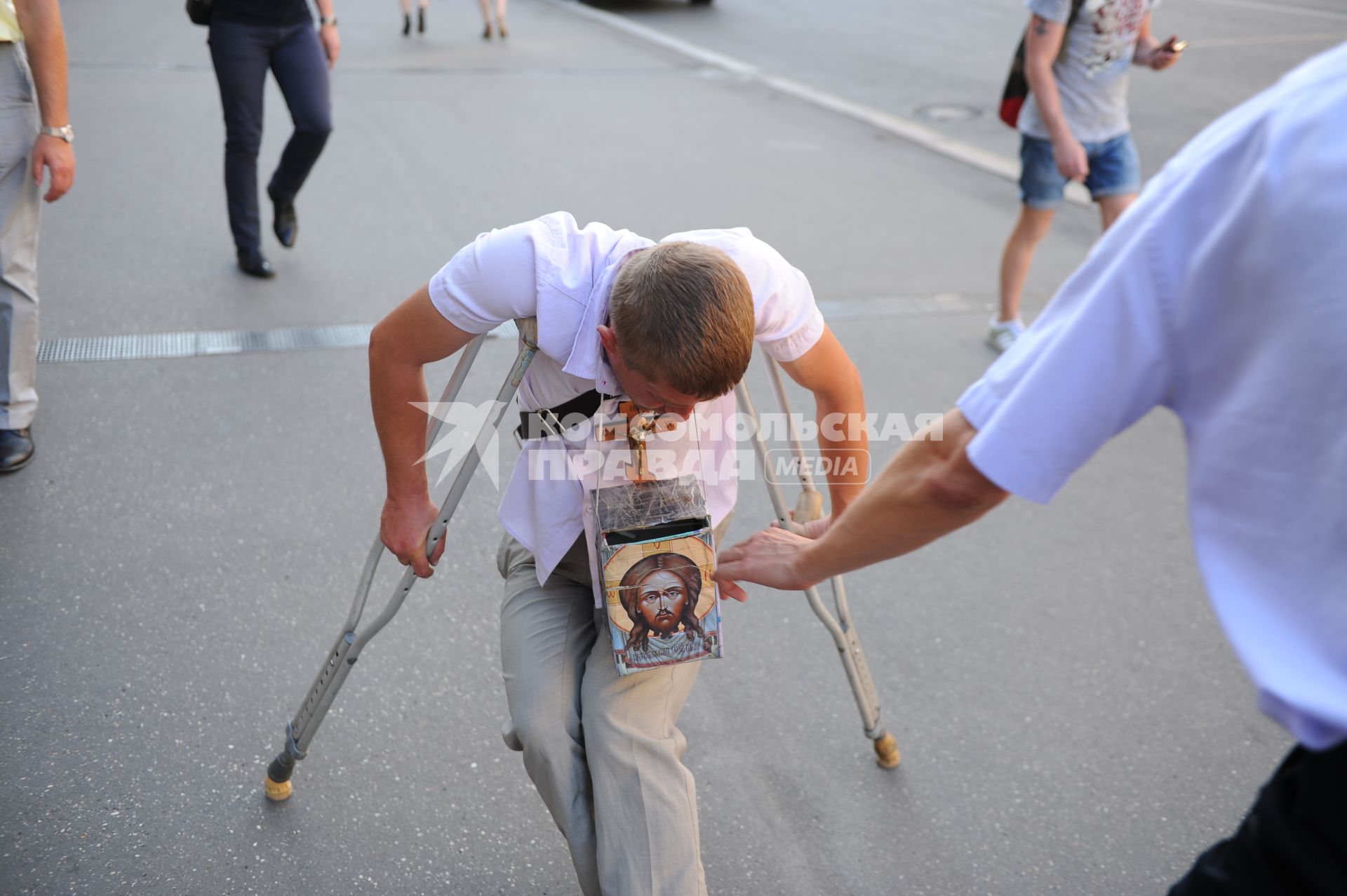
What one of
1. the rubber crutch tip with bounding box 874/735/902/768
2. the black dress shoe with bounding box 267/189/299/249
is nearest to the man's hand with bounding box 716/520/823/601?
the rubber crutch tip with bounding box 874/735/902/768

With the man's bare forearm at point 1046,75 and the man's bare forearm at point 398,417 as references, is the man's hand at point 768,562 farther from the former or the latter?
the man's bare forearm at point 1046,75

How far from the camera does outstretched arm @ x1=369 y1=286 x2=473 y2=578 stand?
7.09 ft

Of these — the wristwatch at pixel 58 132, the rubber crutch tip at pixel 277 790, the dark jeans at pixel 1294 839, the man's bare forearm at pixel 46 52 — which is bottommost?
the rubber crutch tip at pixel 277 790

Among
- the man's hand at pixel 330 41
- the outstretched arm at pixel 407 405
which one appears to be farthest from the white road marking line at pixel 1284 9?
the outstretched arm at pixel 407 405

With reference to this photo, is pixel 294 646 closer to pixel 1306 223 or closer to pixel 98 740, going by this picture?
pixel 98 740

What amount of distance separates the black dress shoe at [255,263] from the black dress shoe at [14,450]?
1867mm

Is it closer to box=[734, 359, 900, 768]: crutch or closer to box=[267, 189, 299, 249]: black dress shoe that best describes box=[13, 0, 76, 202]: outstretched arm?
box=[267, 189, 299, 249]: black dress shoe

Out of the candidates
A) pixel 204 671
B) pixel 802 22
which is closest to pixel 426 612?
pixel 204 671

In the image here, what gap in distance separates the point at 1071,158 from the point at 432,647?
356cm

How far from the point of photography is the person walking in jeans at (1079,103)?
16.1ft

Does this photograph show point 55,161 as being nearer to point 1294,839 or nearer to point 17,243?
point 17,243

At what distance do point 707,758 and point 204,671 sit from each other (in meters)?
1.37

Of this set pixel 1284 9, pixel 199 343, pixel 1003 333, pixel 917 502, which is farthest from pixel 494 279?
pixel 1284 9

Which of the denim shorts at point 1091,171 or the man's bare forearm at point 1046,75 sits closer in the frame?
the man's bare forearm at point 1046,75
